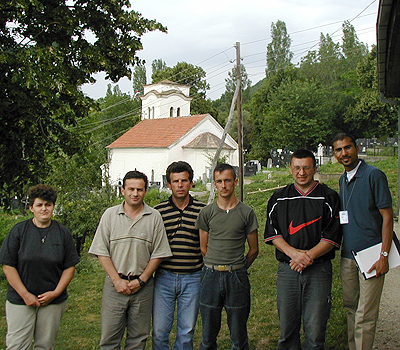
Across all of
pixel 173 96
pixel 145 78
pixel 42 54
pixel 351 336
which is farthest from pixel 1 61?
pixel 145 78

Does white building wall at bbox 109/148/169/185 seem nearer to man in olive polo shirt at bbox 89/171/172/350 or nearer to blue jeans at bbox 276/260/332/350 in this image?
man in olive polo shirt at bbox 89/171/172/350

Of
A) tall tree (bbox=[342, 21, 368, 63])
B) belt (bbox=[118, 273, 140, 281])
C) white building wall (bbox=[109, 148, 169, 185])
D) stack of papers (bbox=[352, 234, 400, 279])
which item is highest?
tall tree (bbox=[342, 21, 368, 63])

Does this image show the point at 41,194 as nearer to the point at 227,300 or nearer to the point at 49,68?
the point at 227,300

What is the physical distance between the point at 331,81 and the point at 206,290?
188 ft

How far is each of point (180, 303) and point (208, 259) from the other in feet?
1.66

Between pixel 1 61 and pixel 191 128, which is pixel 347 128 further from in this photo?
pixel 1 61

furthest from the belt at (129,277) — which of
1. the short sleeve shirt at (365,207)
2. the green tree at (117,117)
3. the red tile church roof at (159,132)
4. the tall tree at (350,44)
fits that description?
the tall tree at (350,44)

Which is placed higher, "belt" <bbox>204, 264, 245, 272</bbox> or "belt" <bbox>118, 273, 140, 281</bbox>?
"belt" <bbox>204, 264, 245, 272</bbox>

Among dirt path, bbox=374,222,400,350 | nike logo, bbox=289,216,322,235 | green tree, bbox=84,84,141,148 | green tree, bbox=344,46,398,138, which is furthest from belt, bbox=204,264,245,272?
green tree, bbox=84,84,141,148

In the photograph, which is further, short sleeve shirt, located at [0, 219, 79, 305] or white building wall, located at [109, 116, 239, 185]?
white building wall, located at [109, 116, 239, 185]

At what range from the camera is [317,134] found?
36.9m

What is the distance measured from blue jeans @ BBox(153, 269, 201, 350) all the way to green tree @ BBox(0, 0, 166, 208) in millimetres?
4906

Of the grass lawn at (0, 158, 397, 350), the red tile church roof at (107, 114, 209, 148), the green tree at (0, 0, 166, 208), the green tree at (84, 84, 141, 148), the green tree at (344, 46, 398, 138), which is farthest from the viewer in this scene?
the green tree at (84, 84, 141, 148)

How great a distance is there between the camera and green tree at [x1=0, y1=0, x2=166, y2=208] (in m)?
7.75
